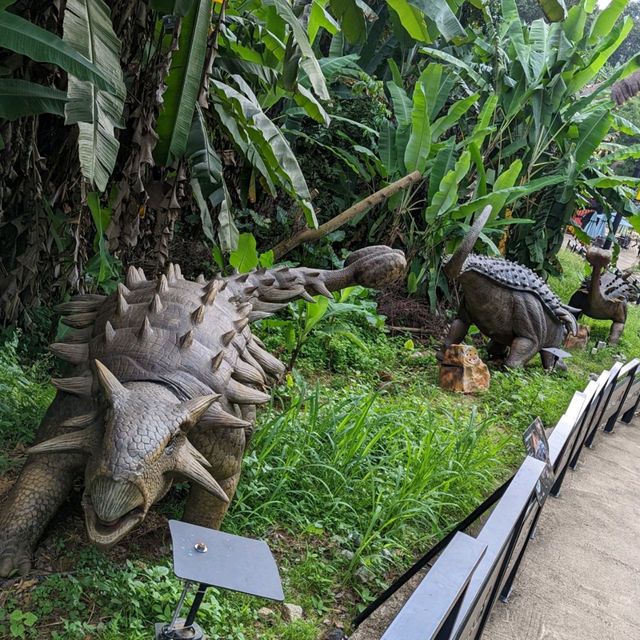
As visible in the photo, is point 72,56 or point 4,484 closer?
point 72,56

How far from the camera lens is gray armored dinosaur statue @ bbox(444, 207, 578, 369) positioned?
620 cm

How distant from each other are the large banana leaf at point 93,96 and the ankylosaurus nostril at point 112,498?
1179 millimetres

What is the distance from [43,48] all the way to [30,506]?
5.21 feet

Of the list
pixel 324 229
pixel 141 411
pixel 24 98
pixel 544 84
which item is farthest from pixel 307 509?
pixel 544 84

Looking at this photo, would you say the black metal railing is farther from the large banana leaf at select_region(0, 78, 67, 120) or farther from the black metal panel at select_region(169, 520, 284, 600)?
the large banana leaf at select_region(0, 78, 67, 120)

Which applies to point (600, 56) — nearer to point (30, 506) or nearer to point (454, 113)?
point (454, 113)

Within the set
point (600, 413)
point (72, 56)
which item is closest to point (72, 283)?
point (72, 56)

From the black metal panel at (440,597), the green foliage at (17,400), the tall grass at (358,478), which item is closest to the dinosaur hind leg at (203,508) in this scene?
the tall grass at (358,478)

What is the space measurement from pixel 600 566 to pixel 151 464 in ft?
9.41

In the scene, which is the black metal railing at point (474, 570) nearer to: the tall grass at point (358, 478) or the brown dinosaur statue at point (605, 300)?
the tall grass at point (358, 478)

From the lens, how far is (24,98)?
2.74 metres

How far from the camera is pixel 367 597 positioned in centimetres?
281

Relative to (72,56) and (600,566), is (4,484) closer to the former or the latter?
(72,56)

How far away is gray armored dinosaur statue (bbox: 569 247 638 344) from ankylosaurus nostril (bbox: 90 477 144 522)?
298 inches
